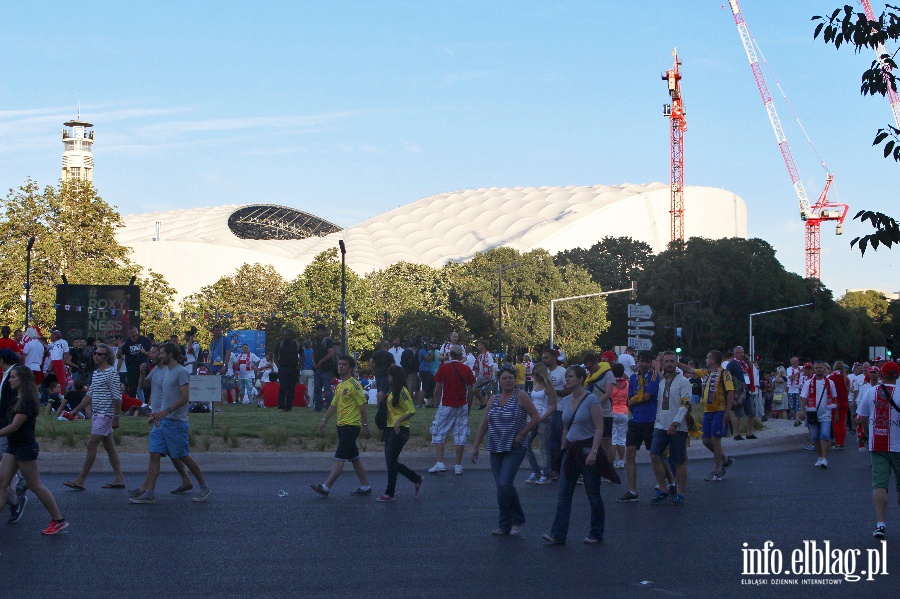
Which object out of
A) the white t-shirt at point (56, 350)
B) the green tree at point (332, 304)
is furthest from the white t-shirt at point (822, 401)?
the green tree at point (332, 304)

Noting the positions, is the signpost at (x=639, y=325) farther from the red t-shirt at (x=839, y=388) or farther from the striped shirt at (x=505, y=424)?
the striped shirt at (x=505, y=424)

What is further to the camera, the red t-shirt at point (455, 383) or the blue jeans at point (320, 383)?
the blue jeans at point (320, 383)

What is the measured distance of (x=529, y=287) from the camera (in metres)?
69.8

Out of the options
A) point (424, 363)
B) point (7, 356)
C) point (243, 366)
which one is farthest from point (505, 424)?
point (243, 366)

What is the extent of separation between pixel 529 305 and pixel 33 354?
51.4 m

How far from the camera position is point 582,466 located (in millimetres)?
9195

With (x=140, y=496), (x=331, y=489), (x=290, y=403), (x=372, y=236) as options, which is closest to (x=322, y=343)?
(x=290, y=403)

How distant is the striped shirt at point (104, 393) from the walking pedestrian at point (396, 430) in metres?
3.10

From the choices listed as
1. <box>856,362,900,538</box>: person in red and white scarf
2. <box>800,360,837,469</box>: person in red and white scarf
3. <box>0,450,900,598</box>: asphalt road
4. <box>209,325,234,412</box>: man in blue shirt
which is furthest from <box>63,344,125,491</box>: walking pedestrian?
<box>800,360,837,469</box>: person in red and white scarf

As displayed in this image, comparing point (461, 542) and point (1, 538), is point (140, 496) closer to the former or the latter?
point (1, 538)

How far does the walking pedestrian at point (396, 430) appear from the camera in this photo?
1211cm

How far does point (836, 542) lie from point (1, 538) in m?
7.19

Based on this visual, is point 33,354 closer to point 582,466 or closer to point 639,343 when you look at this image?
point 582,466

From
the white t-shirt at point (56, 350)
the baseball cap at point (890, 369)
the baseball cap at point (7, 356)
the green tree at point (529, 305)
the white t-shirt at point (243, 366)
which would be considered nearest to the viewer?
the baseball cap at point (890, 369)
